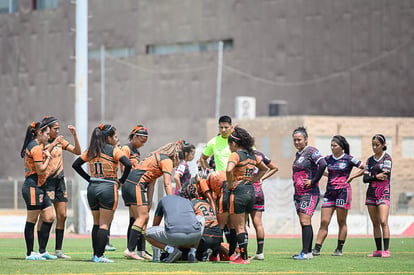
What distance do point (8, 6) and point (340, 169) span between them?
53756 millimetres

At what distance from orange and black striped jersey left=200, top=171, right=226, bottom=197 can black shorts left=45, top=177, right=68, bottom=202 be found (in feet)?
7.19

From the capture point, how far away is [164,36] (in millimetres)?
56812

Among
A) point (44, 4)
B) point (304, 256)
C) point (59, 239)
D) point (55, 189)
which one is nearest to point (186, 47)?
point (44, 4)

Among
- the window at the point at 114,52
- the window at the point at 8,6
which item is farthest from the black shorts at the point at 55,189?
the window at the point at 8,6

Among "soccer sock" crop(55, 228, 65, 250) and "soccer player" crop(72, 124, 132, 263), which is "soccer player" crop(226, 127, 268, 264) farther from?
"soccer sock" crop(55, 228, 65, 250)

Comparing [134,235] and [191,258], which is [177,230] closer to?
[191,258]

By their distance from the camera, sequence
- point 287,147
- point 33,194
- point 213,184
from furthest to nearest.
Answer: point 287,147, point 213,184, point 33,194

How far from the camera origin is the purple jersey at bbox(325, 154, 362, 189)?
14656 millimetres

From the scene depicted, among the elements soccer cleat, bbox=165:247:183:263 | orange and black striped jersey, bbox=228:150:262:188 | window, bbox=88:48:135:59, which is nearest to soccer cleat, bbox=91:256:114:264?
soccer cleat, bbox=165:247:183:263

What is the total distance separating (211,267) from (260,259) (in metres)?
1.96

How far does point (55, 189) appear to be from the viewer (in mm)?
13352

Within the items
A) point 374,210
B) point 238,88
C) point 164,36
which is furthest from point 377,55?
point 374,210

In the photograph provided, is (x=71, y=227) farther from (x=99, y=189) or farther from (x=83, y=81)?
(x=99, y=189)

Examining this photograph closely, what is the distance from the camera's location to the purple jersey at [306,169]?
13.8 meters
